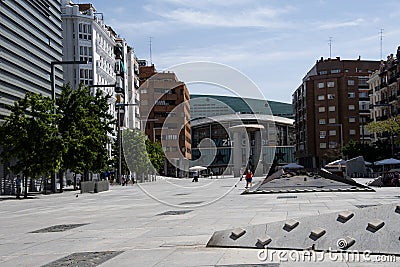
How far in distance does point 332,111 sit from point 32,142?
93199 millimetres

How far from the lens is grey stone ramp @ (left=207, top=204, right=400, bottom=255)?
930 cm

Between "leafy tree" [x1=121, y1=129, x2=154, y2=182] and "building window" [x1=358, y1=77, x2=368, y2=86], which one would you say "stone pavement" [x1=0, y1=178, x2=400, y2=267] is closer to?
"leafy tree" [x1=121, y1=129, x2=154, y2=182]

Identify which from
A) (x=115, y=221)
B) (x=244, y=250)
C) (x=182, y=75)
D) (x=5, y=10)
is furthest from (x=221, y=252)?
(x=5, y=10)

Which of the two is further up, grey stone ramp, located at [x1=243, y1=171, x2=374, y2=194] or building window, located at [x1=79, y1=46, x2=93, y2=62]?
building window, located at [x1=79, y1=46, x2=93, y2=62]

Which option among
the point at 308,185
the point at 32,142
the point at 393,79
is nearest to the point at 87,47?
the point at 393,79

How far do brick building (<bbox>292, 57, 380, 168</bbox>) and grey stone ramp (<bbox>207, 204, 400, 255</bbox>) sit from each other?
109486mm

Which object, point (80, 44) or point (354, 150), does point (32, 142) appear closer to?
point (80, 44)

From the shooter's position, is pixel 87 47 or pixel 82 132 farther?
pixel 87 47

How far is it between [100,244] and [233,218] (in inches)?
212

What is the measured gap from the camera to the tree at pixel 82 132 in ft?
159

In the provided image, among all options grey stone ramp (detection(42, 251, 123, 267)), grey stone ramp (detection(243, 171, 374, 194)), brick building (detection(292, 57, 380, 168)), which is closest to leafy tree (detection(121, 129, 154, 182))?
grey stone ramp (detection(243, 171, 374, 194))

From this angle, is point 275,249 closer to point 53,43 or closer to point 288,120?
point 53,43

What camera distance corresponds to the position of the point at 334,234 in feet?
32.2

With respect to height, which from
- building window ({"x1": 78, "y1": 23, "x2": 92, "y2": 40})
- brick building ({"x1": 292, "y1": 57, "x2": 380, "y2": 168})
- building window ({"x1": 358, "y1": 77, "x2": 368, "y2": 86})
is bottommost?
brick building ({"x1": 292, "y1": 57, "x2": 380, "y2": 168})
